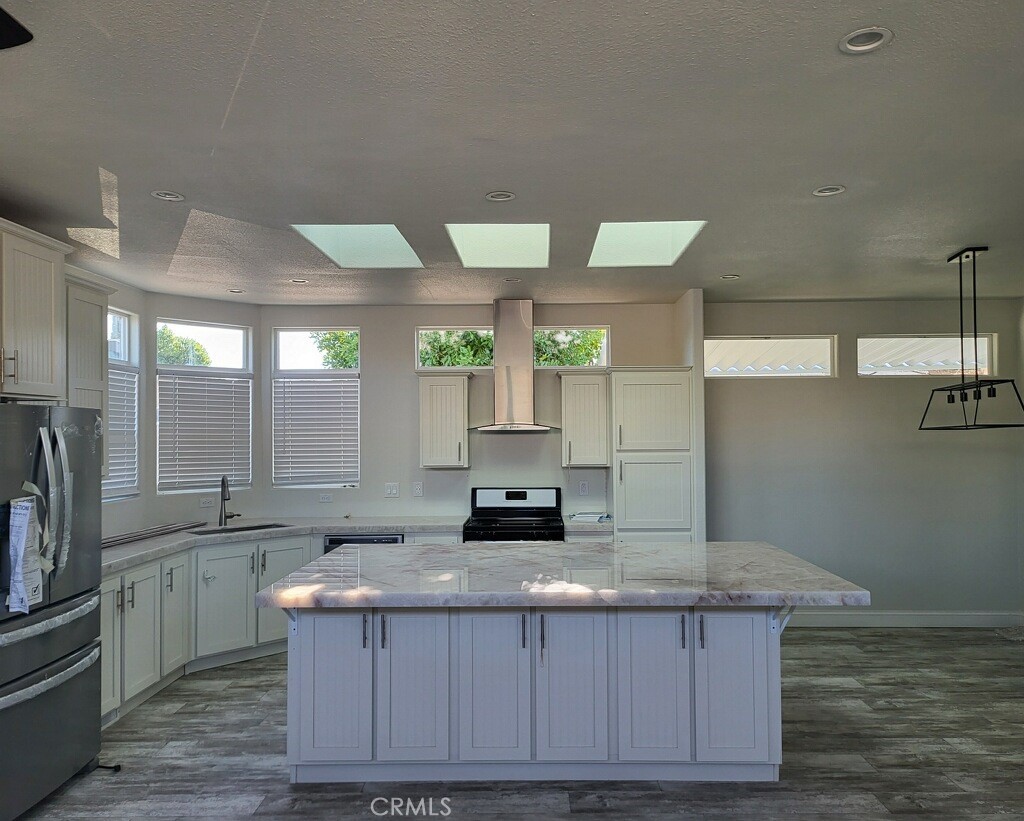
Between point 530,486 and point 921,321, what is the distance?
3.46 m

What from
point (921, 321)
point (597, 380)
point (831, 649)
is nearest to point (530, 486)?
point (597, 380)

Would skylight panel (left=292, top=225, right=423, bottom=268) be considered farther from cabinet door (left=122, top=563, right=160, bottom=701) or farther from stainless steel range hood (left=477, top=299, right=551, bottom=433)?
cabinet door (left=122, top=563, right=160, bottom=701)

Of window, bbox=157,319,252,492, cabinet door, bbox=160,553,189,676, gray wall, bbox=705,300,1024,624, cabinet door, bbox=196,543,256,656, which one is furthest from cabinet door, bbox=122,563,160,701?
gray wall, bbox=705,300,1024,624

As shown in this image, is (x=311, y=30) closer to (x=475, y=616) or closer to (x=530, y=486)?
(x=475, y=616)

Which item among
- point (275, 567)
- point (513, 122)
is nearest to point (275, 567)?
point (275, 567)

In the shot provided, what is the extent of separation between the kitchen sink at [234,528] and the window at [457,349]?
1.73m

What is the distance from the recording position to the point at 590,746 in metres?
3.21

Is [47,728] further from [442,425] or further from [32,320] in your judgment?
[442,425]

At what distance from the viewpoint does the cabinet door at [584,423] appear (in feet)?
19.0

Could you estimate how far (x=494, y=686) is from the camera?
10.6 feet

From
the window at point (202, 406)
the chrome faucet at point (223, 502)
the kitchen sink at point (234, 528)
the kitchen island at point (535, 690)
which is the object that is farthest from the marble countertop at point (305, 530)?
the kitchen island at point (535, 690)

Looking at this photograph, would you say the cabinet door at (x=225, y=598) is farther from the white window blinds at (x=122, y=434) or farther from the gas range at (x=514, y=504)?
the gas range at (x=514, y=504)

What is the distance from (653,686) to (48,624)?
99.3 inches

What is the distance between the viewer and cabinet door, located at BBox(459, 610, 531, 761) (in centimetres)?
320
